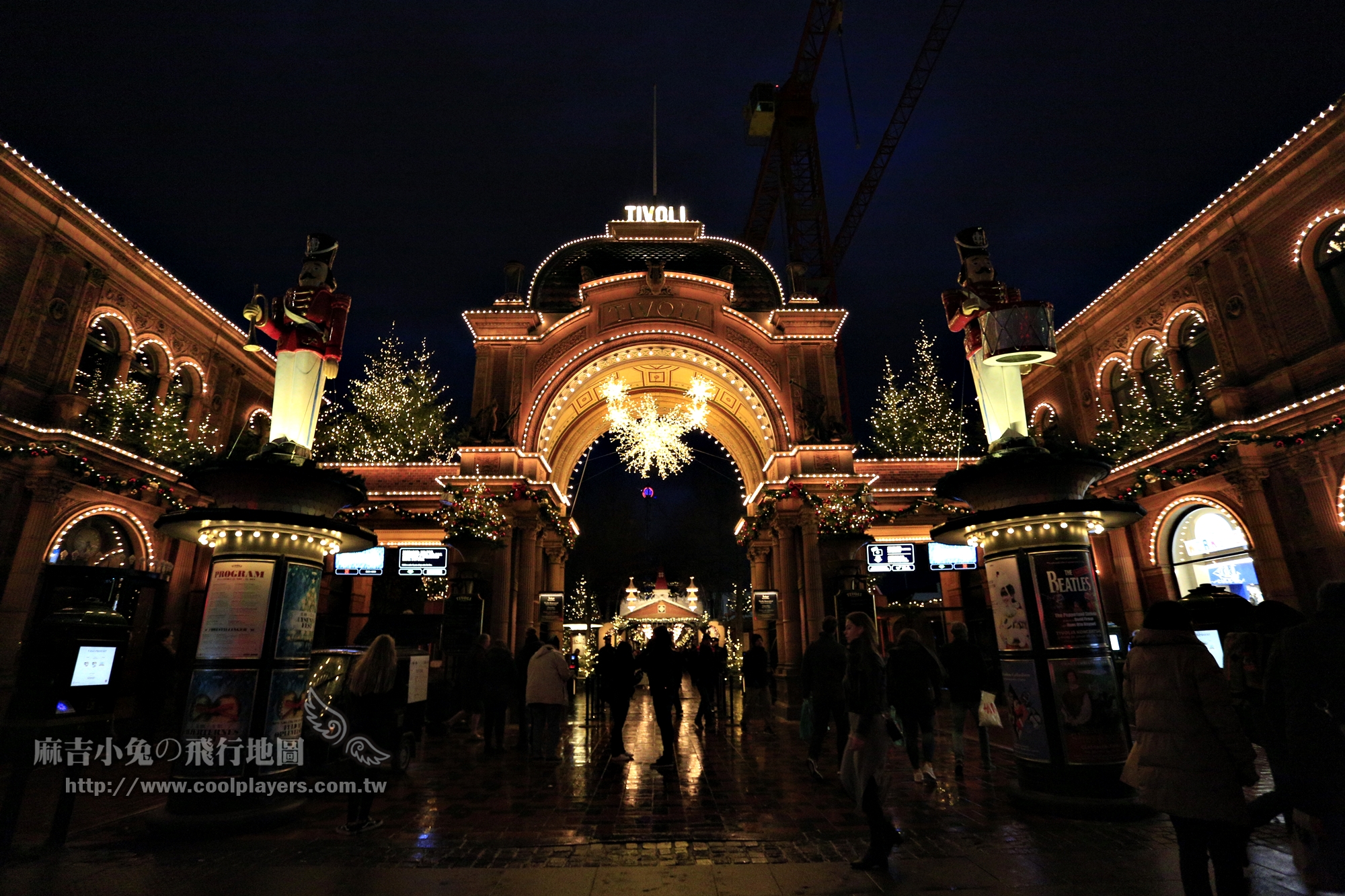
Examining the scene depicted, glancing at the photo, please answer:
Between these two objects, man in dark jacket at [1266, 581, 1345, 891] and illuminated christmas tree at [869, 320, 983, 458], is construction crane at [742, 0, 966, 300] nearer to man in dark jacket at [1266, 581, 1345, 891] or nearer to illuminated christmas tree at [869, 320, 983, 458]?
illuminated christmas tree at [869, 320, 983, 458]

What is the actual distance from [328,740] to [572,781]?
323cm

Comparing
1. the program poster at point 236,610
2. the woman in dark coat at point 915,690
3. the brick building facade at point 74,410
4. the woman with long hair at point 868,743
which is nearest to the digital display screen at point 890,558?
the woman in dark coat at point 915,690

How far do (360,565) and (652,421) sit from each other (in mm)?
10482

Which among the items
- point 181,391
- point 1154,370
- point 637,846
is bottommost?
point 637,846

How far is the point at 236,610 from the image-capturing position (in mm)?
6742

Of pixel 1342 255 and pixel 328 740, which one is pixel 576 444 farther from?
pixel 1342 255

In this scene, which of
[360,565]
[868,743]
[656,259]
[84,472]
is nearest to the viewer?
[868,743]

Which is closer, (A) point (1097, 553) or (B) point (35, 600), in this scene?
(B) point (35, 600)

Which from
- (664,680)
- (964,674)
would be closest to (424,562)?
(664,680)

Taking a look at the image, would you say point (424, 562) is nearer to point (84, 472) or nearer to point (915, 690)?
point (84, 472)

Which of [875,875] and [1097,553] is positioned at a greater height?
[1097,553]

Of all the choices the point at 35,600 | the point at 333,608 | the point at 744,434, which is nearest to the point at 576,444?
the point at 744,434

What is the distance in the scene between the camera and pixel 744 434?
2362cm

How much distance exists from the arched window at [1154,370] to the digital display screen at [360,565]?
23.5 meters
